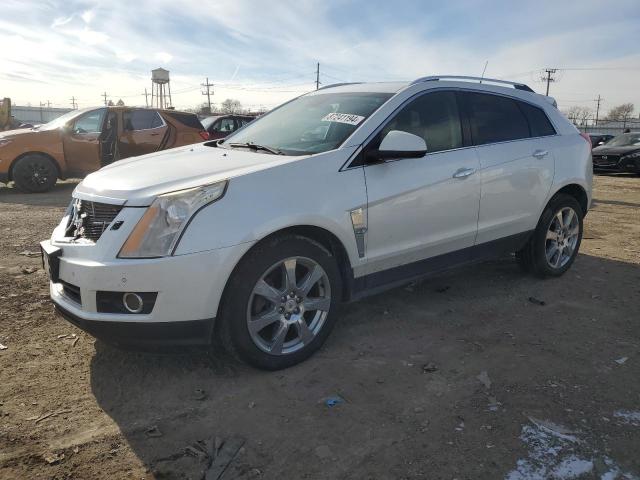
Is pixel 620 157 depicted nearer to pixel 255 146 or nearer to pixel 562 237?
pixel 562 237

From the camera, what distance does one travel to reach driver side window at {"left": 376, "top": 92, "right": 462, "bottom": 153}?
3717mm

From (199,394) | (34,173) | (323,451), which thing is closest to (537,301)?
(323,451)

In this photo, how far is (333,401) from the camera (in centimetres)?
283

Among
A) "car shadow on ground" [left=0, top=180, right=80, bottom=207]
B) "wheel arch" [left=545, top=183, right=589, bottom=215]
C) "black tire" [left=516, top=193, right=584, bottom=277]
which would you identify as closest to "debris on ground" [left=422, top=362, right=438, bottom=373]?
"black tire" [left=516, top=193, right=584, bottom=277]

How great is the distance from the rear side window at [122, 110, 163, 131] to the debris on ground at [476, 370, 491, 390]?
9303 mm

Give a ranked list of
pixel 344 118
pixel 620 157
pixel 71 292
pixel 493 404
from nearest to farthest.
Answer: pixel 493 404 → pixel 71 292 → pixel 344 118 → pixel 620 157

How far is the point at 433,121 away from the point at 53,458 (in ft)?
10.5

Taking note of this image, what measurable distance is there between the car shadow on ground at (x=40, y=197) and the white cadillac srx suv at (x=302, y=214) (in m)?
6.06

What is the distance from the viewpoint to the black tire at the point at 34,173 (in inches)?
389

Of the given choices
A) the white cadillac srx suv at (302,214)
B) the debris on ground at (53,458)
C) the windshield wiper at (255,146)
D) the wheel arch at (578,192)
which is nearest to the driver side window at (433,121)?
the white cadillac srx suv at (302,214)

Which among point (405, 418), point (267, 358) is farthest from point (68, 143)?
point (405, 418)

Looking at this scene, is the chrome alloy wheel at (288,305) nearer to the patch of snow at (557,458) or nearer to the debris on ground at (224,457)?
the debris on ground at (224,457)

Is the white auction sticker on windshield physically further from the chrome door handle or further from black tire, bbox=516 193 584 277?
black tire, bbox=516 193 584 277

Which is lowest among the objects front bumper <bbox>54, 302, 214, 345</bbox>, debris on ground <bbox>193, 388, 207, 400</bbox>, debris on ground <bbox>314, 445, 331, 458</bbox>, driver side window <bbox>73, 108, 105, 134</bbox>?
debris on ground <bbox>314, 445, 331, 458</bbox>
